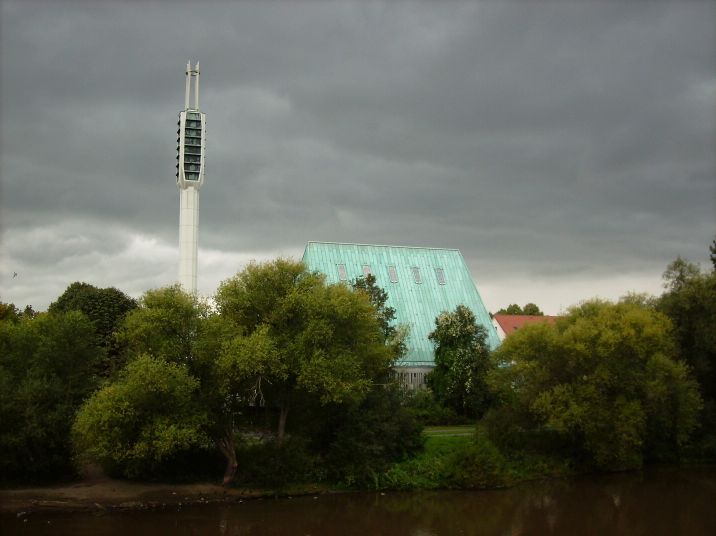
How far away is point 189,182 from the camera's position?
46.9 meters

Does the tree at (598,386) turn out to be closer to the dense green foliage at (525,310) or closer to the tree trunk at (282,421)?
the tree trunk at (282,421)

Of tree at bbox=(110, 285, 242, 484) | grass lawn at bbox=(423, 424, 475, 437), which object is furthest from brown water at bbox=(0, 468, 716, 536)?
grass lawn at bbox=(423, 424, 475, 437)

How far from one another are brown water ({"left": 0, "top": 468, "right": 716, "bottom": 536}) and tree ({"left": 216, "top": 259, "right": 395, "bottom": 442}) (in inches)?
166

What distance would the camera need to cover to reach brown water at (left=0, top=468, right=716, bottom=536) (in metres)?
23.2

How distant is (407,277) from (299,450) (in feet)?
64.3

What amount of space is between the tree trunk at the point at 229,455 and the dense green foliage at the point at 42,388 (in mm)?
5544

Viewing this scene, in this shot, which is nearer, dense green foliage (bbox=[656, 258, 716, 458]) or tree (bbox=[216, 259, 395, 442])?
tree (bbox=[216, 259, 395, 442])

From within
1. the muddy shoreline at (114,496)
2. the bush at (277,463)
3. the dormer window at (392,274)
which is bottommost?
the muddy shoreline at (114,496)

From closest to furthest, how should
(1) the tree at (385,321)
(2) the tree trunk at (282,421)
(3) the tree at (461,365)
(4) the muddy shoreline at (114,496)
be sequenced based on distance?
(4) the muddy shoreline at (114,496)
(2) the tree trunk at (282,421)
(1) the tree at (385,321)
(3) the tree at (461,365)

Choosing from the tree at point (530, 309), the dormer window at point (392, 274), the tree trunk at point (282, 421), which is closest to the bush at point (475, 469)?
the tree trunk at point (282, 421)

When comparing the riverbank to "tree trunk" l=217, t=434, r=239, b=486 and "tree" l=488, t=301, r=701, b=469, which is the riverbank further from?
"tree" l=488, t=301, r=701, b=469

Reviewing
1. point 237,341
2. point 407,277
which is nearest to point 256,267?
point 237,341

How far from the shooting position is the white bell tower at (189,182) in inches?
1832

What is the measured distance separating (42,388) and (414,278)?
2573cm
